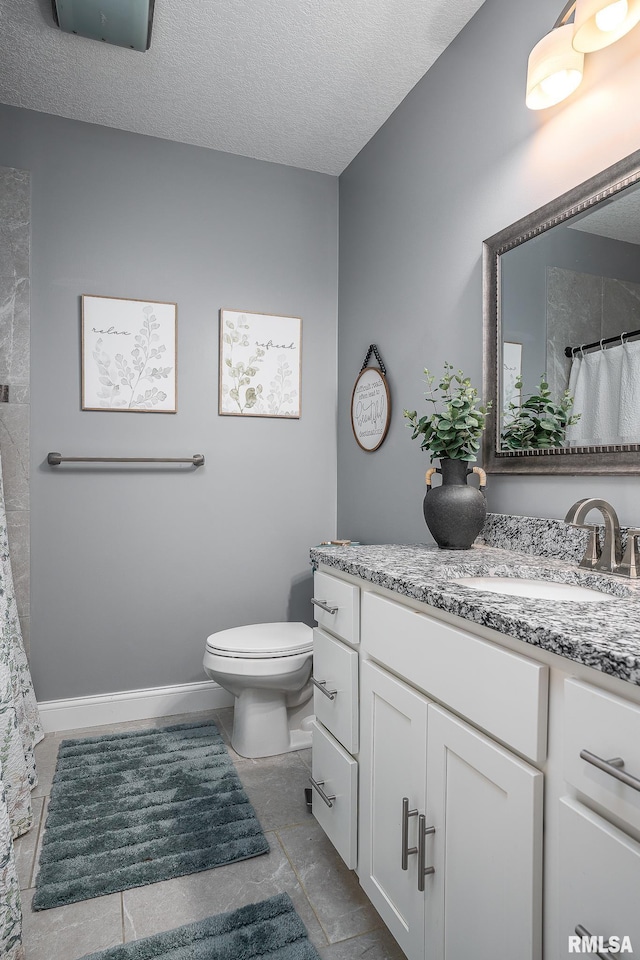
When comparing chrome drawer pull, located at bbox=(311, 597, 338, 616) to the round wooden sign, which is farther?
the round wooden sign

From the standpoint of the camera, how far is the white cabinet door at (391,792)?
1.05m

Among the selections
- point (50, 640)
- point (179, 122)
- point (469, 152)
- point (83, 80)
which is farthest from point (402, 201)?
point (50, 640)

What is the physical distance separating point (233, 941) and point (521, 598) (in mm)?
1030

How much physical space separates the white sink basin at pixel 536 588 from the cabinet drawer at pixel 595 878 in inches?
16.9

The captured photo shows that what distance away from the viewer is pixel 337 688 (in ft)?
4.69

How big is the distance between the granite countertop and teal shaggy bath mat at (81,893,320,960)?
81 cm

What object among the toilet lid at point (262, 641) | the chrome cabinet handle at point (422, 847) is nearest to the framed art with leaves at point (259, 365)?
A: the toilet lid at point (262, 641)

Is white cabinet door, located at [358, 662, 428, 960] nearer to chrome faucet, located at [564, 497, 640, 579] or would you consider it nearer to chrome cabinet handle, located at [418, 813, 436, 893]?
chrome cabinet handle, located at [418, 813, 436, 893]

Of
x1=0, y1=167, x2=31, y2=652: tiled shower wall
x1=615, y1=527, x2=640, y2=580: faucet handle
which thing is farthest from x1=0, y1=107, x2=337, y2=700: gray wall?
x1=615, y1=527, x2=640, y2=580: faucet handle

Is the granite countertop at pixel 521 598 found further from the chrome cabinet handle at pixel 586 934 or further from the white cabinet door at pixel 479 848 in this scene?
the chrome cabinet handle at pixel 586 934

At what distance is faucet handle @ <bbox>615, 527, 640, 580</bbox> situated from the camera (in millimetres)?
1120

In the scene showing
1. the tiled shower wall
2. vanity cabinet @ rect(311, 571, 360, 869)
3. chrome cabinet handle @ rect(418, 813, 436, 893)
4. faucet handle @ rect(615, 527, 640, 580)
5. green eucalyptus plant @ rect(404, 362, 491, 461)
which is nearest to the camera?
chrome cabinet handle @ rect(418, 813, 436, 893)

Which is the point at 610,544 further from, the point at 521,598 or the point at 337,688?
the point at 337,688

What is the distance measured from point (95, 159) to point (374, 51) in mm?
1210
